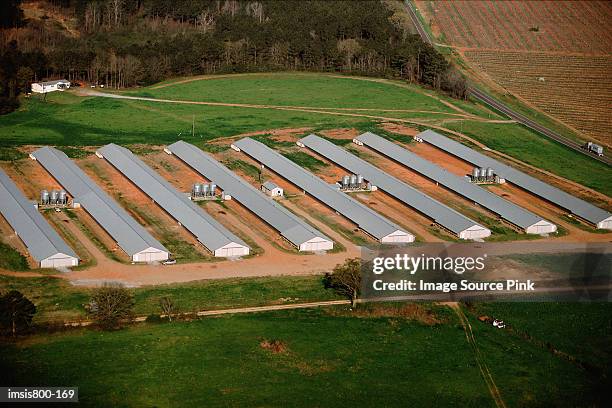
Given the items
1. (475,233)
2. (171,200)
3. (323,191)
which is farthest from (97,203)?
(475,233)

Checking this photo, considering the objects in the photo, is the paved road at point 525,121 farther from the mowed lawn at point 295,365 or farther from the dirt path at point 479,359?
the mowed lawn at point 295,365

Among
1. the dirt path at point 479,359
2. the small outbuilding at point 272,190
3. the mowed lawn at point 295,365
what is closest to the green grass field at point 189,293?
the mowed lawn at point 295,365

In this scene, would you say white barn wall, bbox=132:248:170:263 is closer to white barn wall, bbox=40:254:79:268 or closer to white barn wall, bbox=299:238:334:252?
white barn wall, bbox=40:254:79:268

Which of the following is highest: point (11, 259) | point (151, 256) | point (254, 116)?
point (254, 116)

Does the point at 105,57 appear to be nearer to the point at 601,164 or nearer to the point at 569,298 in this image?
the point at 601,164

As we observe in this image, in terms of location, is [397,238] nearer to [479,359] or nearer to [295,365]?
[479,359]

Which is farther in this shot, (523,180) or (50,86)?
(50,86)
